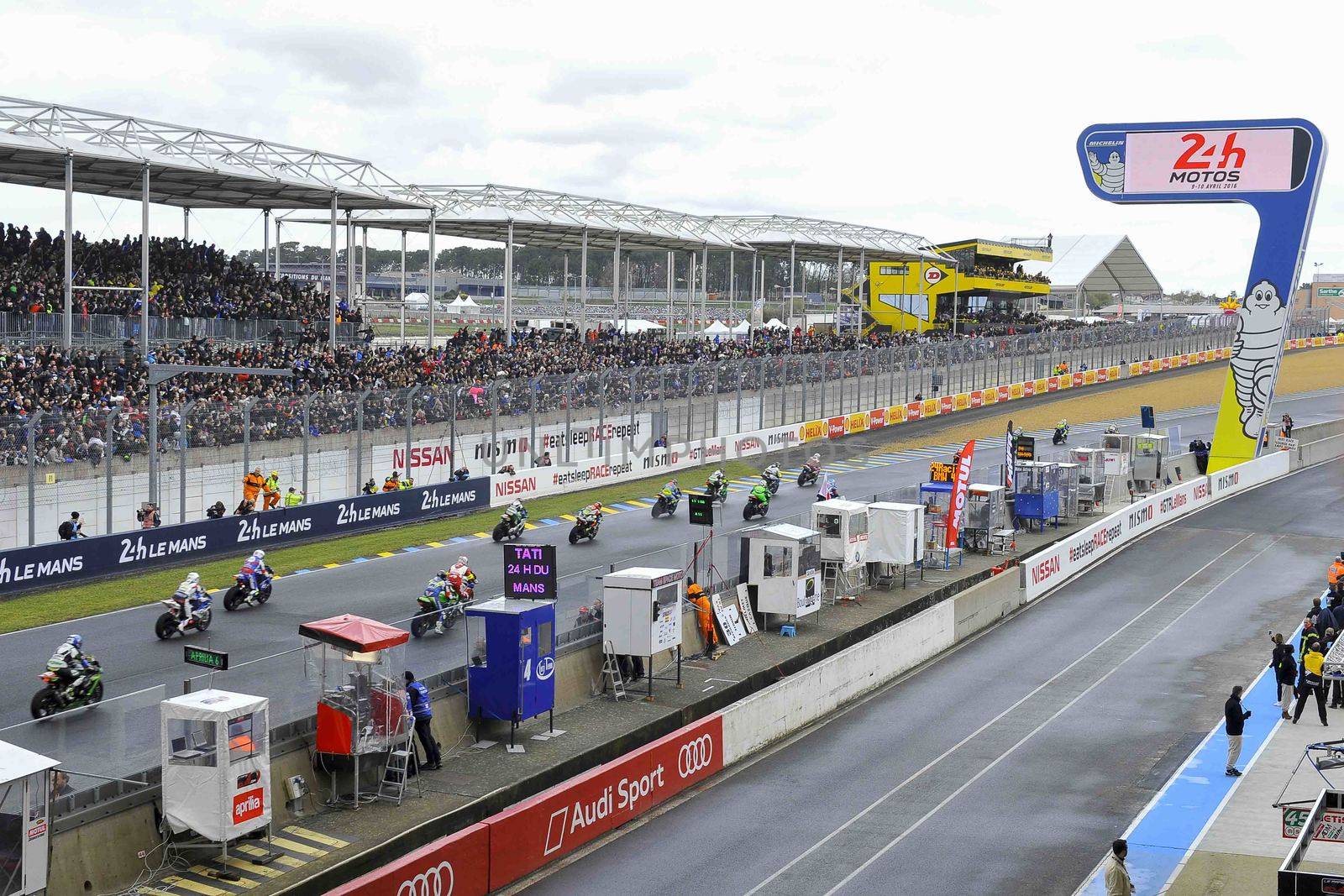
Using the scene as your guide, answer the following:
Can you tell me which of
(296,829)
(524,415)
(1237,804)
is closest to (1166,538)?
(524,415)

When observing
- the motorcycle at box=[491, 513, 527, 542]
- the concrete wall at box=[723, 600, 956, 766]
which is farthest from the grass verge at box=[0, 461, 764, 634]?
the concrete wall at box=[723, 600, 956, 766]

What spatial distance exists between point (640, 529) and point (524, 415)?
644cm

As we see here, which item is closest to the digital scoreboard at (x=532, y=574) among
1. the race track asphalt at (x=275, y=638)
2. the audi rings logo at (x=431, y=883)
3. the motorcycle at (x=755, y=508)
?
the race track asphalt at (x=275, y=638)

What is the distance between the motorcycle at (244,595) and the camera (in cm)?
2392

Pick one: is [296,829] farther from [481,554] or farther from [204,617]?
[481,554]

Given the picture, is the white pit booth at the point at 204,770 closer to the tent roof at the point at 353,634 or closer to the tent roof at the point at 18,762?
the tent roof at the point at 18,762

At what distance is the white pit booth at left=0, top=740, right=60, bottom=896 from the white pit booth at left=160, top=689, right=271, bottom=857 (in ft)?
4.83

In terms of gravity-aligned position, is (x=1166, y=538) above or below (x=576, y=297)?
below

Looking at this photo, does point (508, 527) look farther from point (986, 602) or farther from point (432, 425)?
point (986, 602)

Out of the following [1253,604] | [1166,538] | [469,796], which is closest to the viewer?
[469,796]

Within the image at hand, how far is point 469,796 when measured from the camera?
52.7ft

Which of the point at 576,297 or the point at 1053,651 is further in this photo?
the point at 576,297

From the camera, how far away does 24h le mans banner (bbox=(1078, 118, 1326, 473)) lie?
141ft

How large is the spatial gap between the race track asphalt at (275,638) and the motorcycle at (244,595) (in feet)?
0.56
